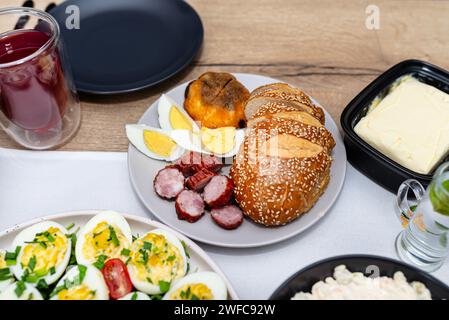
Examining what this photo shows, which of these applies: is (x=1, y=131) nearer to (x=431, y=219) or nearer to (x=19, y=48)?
(x=19, y=48)

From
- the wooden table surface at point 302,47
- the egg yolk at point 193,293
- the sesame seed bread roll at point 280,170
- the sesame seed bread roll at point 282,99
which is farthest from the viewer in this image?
the wooden table surface at point 302,47

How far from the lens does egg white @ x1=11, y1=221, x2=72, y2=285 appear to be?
A: 114 centimetres

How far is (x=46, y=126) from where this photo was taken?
1584mm

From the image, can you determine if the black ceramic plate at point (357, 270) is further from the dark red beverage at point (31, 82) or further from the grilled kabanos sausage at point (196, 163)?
the dark red beverage at point (31, 82)

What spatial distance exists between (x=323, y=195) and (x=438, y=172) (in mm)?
347

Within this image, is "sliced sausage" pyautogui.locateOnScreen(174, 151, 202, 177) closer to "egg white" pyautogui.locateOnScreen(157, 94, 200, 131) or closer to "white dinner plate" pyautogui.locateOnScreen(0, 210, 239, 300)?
"egg white" pyautogui.locateOnScreen(157, 94, 200, 131)

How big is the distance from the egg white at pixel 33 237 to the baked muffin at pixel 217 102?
0.60 meters

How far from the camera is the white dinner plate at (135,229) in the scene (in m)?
1.18

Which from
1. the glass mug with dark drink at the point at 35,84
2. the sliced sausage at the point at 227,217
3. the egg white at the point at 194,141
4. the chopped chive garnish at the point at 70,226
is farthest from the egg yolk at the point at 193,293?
the glass mug with dark drink at the point at 35,84

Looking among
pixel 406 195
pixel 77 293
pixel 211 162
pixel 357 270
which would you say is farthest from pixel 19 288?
pixel 406 195

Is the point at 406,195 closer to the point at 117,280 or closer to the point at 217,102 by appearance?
the point at 217,102

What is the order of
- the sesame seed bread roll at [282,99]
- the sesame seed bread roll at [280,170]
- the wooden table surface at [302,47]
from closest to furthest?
the sesame seed bread roll at [280,170], the sesame seed bread roll at [282,99], the wooden table surface at [302,47]

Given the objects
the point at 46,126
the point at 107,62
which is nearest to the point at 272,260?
the point at 46,126

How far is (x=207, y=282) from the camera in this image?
3.64 feet
